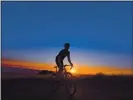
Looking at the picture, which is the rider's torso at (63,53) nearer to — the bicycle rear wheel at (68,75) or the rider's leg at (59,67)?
the rider's leg at (59,67)

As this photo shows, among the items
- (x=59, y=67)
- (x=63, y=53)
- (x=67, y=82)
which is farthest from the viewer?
(x=67, y=82)

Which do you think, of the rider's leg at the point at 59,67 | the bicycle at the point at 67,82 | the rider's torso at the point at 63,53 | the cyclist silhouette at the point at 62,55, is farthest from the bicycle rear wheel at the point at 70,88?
the rider's torso at the point at 63,53

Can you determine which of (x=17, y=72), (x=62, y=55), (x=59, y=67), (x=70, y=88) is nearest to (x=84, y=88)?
(x=70, y=88)

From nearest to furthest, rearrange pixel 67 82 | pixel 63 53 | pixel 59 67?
pixel 63 53, pixel 59 67, pixel 67 82

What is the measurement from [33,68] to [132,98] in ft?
4.16

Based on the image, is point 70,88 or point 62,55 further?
point 70,88

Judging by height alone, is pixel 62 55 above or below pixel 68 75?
above

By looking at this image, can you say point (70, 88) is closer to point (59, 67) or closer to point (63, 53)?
point (59, 67)

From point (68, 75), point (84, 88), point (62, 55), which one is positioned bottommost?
point (84, 88)

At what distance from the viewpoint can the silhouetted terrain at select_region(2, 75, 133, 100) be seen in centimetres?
623

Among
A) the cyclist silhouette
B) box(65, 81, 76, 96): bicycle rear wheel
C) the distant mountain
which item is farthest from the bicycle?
the distant mountain

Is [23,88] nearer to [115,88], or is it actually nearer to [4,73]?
[4,73]

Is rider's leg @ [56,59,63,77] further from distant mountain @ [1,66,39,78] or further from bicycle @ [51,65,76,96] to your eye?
distant mountain @ [1,66,39,78]

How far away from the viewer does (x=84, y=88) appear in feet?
20.9
